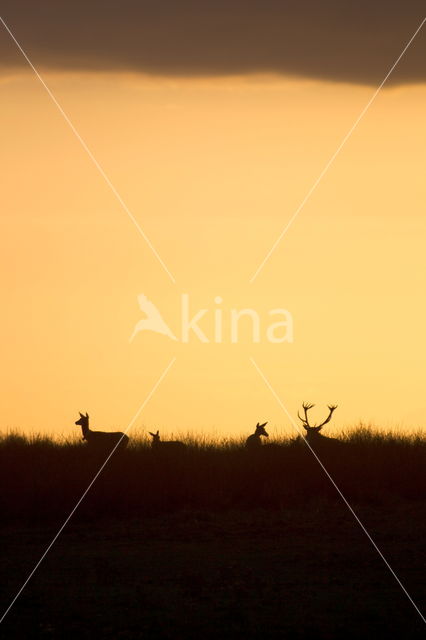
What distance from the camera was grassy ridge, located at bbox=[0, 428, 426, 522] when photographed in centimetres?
1806

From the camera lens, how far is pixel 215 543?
15.3 meters

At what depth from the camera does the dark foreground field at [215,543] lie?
11230 mm

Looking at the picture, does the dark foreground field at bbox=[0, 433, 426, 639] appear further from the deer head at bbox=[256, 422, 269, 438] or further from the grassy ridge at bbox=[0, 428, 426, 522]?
the deer head at bbox=[256, 422, 269, 438]

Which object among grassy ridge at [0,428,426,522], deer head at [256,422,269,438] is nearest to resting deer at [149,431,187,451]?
grassy ridge at [0,428,426,522]

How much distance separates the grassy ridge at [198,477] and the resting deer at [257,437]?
0.45 m

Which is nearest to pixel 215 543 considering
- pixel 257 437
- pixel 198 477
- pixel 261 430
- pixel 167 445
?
pixel 198 477

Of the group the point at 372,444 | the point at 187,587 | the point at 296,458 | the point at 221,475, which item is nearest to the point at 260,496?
the point at 221,475

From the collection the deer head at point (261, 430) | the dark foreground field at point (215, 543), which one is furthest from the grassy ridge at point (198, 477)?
the deer head at point (261, 430)

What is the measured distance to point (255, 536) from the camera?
51.7 feet

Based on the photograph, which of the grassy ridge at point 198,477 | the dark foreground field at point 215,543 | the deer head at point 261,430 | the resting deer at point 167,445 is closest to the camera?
the dark foreground field at point 215,543

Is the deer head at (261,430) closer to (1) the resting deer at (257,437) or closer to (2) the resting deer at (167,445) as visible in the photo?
(1) the resting deer at (257,437)

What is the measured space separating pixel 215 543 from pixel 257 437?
8.88 metres

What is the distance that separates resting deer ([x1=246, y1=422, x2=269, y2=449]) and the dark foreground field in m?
1.10

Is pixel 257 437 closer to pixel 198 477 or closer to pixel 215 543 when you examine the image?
pixel 198 477
